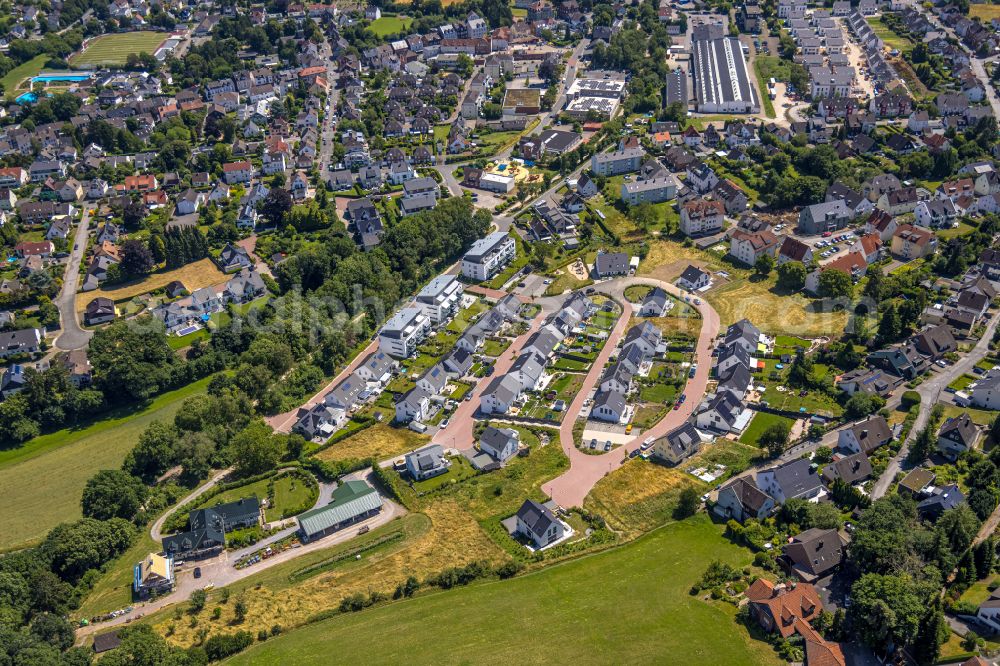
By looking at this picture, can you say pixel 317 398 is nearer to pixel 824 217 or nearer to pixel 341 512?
pixel 341 512

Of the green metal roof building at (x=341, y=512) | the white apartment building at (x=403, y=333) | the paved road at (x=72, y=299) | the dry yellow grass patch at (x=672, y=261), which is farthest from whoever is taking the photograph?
the dry yellow grass patch at (x=672, y=261)

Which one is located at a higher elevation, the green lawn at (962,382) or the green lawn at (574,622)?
the green lawn at (962,382)

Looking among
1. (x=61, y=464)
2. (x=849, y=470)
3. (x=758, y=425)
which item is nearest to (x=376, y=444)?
(x=61, y=464)

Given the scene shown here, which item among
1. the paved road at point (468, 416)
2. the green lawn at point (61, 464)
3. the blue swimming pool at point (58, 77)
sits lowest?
the green lawn at point (61, 464)

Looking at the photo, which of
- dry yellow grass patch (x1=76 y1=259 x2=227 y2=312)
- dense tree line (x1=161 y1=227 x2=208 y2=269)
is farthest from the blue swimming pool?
dry yellow grass patch (x1=76 y1=259 x2=227 y2=312)

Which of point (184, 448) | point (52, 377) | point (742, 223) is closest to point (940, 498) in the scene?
point (742, 223)

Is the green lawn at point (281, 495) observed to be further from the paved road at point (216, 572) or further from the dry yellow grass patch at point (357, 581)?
the dry yellow grass patch at point (357, 581)

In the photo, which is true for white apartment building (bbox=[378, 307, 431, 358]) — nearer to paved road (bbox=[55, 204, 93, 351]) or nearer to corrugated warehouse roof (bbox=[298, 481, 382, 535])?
corrugated warehouse roof (bbox=[298, 481, 382, 535])

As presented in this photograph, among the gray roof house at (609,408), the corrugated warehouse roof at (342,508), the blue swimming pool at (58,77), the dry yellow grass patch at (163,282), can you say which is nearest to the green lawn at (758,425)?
the gray roof house at (609,408)
